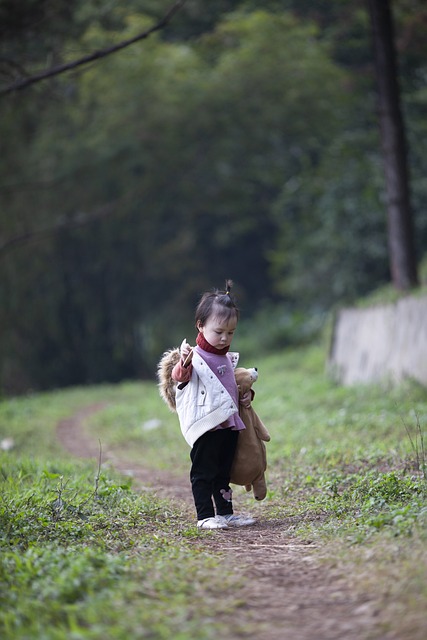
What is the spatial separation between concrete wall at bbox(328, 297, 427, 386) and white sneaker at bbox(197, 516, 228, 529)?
6.02 metres

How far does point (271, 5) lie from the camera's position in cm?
2209

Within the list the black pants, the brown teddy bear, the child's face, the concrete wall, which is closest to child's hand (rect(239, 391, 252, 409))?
the brown teddy bear

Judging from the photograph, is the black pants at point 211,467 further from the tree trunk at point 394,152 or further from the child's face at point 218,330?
the tree trunk at point 394,152

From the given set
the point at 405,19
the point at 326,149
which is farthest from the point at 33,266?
the point at 405,19

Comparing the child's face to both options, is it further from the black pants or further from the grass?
the grass

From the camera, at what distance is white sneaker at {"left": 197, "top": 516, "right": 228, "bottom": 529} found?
5.34 meters

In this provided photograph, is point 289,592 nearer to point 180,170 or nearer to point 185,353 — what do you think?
point 185,353

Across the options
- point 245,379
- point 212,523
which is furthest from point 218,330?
point 212,523

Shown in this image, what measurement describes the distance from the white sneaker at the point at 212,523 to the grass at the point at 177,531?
0.12m

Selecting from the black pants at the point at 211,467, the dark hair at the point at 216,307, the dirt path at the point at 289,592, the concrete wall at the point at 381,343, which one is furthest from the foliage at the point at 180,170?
the dirt path at the point at 289,592

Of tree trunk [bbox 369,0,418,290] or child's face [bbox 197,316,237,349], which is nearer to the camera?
child's face [bbox 197,316,237,349]

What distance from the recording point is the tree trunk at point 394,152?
1402cm

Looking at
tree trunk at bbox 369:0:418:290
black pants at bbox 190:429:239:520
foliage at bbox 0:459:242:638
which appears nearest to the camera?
foliage at bbox 0:459:242:638

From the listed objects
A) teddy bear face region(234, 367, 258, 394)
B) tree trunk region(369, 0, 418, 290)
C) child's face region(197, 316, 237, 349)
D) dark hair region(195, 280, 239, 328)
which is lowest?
teddy bear face region(234, 367, 258, 394)
